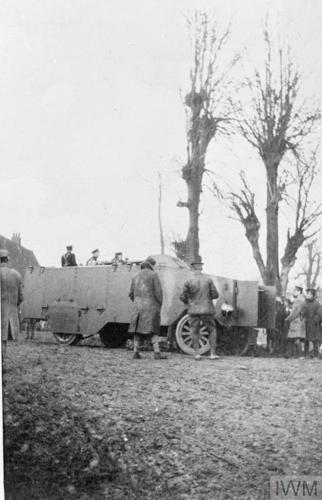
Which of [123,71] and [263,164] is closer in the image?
[123,71]

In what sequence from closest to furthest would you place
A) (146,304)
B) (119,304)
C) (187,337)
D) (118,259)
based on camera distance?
1. (146,304)
2. (118,259)
3. (187,337)
4. (119,304)

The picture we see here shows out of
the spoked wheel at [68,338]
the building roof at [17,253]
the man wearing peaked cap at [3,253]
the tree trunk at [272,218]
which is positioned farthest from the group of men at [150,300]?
the spoked wheel at [68,338]

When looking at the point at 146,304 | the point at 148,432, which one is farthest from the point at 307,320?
the point at 148,432

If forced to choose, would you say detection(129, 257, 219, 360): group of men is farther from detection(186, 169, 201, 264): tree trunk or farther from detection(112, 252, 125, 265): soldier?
detection(186, 169, 201, 264): tree trunk

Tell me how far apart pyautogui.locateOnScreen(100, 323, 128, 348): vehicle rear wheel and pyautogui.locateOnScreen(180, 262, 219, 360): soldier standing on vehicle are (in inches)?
44.0

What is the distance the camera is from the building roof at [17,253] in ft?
18.1

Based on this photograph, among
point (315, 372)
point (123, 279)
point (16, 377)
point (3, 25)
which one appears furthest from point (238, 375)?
point (3, 25)

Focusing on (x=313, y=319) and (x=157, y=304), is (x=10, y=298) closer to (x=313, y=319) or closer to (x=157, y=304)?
(x=157, y=304)

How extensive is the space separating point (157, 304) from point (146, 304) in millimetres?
134

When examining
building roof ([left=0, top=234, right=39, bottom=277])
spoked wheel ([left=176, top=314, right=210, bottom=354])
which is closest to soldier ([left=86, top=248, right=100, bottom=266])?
building roof ([left=0, top=234, right=39, bottom=277])

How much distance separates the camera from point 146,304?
22.2ft

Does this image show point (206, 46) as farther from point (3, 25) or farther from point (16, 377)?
point (16, 377)

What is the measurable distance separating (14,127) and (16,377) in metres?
2.11

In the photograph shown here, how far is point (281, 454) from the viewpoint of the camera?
4.32 metres
